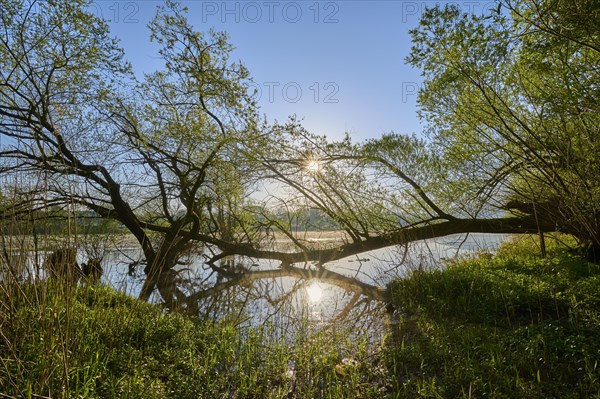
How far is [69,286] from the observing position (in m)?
3.10

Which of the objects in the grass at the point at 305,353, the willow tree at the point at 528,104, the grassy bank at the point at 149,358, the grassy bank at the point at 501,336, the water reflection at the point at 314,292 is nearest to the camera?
the grassy bank at the point at 149,358

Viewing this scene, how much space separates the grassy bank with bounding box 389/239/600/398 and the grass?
0.06ft

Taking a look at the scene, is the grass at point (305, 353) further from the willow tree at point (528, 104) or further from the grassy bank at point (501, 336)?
the willow tree at point (528, 104)

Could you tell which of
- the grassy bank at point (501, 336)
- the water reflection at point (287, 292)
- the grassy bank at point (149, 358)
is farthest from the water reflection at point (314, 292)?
the grassy bank at point (149, 358)

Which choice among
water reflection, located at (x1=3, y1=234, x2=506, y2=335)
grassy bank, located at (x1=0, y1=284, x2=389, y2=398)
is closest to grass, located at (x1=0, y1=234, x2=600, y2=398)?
grassy bank, located at (x1=0, y1=284, x2=389, y2=398)

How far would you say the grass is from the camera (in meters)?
3.12

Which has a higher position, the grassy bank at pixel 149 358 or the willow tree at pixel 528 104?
the willow tree at pixel 528 104

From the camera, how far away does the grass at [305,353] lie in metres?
3.12

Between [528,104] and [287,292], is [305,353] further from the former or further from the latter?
[528,104]

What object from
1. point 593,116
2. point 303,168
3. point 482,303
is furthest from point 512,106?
point 303,168

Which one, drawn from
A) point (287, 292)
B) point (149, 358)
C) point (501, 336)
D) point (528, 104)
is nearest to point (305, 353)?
point (149, 358)

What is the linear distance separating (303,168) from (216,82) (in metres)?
3.24

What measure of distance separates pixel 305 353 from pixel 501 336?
2405 millimetres

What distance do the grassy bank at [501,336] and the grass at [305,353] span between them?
0.06ft
